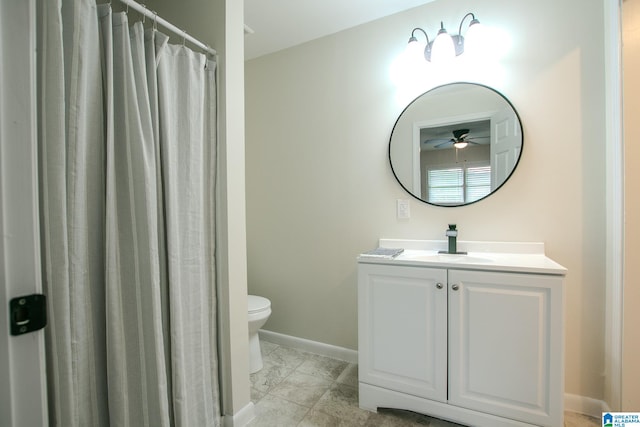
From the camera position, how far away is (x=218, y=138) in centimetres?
145

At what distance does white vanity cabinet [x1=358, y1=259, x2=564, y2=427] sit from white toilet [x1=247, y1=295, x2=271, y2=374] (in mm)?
710

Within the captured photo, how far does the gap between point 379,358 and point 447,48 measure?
1.86m

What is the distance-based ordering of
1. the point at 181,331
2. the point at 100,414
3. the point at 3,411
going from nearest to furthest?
the point at 3,411, the point at 100,414, the point at 181,331

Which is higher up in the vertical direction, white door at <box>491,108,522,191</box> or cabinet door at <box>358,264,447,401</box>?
white door at <box>491,108,522,191</box>

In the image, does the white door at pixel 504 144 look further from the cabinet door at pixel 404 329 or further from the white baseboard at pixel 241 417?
the white baseboard at pixel 241 417

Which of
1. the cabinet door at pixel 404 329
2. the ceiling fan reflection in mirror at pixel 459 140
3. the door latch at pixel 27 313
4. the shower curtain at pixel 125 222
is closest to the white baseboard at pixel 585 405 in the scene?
the cabinet door at pixel 404 329

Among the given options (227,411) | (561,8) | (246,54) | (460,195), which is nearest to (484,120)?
(460,195)

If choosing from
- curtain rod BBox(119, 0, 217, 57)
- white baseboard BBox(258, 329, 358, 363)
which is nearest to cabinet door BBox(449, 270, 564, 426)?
white baseboard BBox(258, 329, 358, 363)

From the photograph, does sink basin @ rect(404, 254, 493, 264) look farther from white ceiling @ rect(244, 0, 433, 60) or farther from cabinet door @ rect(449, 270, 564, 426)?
white ceiling @ rect(244, 0, 433, 60)

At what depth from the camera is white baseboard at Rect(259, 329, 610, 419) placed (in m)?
1.55

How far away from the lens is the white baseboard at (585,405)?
1533mm

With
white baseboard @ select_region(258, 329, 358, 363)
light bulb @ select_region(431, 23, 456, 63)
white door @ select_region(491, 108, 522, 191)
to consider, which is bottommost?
Result: white baseboard @ select_region(258, 329, 358, 363)

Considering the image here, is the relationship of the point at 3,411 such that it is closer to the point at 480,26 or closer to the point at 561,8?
the point at 480,26

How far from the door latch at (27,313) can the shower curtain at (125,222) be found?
199 mm
